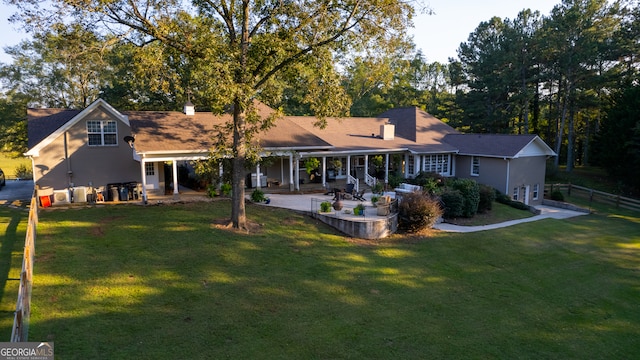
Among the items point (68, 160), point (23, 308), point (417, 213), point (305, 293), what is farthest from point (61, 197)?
point (417, 213)

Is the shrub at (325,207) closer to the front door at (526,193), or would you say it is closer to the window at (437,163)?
the window at (437,163)

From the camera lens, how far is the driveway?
19.8m

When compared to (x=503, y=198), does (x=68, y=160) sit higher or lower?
higher

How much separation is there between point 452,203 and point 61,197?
65.0 feet

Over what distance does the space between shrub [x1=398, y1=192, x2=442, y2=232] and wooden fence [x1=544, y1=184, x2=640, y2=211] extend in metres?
19.1

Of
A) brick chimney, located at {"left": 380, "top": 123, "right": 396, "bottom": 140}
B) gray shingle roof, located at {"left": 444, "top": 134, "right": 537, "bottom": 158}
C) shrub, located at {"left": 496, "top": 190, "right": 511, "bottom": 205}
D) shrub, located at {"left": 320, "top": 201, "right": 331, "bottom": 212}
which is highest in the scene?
brick chimney, located at {"left": 380, "top": 123, "right": 396, "bottom": 140}

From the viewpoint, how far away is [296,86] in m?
16.1

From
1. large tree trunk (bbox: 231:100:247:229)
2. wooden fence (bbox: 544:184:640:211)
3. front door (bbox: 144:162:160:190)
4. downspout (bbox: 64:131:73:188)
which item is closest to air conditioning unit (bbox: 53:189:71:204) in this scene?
downspout (bbox: 64:131:73:188)

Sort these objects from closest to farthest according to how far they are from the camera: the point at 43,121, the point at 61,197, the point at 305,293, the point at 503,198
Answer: the point at 305,293
the point at 61,197
the point at 43,121
the point at 503,198

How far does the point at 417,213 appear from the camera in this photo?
57.9 feet

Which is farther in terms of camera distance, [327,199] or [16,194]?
[16,194]

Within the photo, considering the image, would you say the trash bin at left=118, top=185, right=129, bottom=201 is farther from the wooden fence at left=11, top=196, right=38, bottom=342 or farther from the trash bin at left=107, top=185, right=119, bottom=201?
the wooden fence at left=11, top=196, right=38, bottom=342

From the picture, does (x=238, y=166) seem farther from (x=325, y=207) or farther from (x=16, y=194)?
(x=16, y=194)

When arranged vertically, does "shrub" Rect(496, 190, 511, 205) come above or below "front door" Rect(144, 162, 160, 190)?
below
